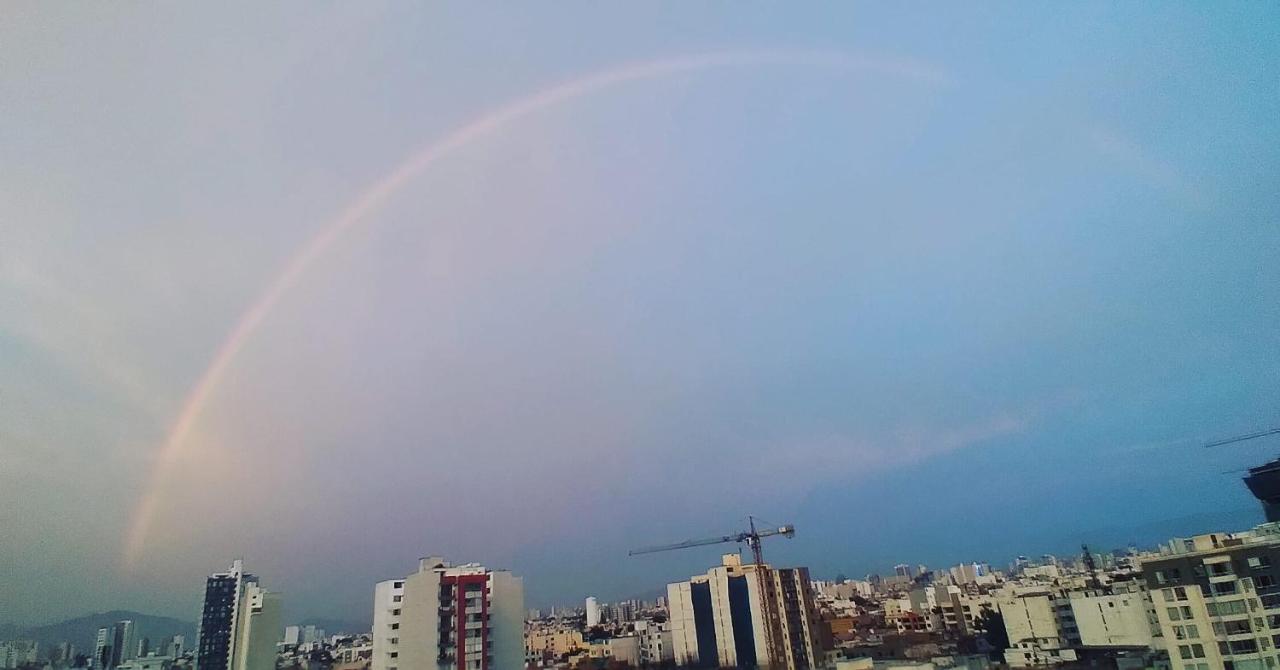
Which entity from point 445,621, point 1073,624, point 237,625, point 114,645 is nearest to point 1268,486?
point 1073,624

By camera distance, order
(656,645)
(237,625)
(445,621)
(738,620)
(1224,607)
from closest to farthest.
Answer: (1224,607)
(445,621)
(237,625)
(738,620)
(656,645)

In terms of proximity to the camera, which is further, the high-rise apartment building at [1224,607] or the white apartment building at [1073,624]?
the white apartment building at [1073,624]

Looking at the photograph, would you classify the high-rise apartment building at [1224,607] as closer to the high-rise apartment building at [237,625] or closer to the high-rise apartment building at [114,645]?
the high-rise apartment building at [237,625]

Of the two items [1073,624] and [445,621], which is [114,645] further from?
[1073,624]

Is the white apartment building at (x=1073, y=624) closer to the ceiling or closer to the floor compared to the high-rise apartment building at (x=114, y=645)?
closer to the floor

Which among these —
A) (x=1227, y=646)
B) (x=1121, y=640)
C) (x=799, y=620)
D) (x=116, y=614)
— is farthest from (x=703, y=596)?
(x=116, y=614)

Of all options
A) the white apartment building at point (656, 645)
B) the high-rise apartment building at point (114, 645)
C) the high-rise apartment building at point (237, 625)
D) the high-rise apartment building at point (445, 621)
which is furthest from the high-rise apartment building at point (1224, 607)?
the high-rise apartment building at point (114, 645)

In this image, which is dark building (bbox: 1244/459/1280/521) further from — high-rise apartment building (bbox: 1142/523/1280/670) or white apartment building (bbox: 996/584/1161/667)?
high-rise apartment building (bbox: 1142/523/1280/670)
